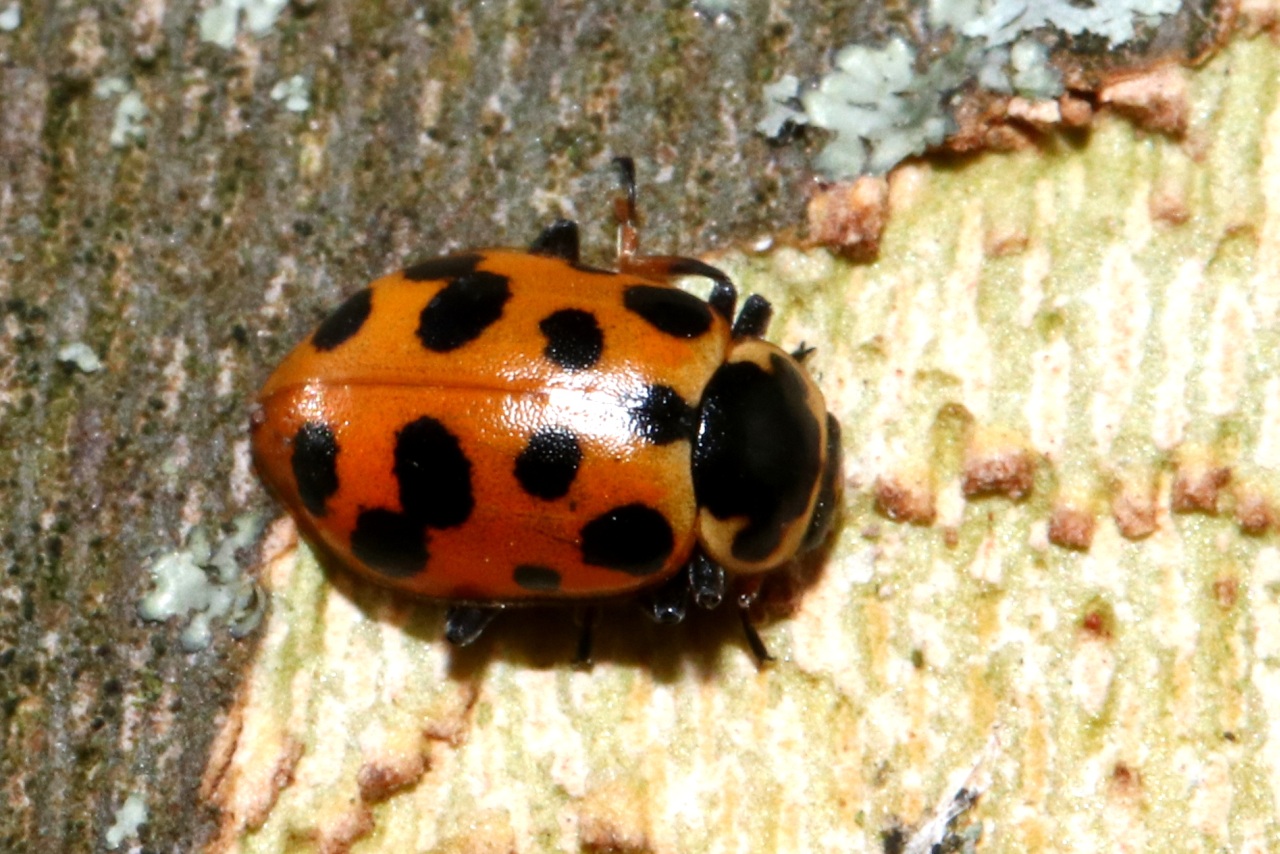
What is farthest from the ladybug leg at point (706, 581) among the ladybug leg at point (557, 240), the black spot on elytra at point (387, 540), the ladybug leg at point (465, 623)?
the ladybug leg at point (557, 240)

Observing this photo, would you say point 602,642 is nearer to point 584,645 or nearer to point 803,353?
point 584,645

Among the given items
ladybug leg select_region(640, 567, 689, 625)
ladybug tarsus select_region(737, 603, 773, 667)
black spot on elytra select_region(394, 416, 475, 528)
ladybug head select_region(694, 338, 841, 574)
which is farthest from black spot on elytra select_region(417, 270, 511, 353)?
ladybug tarsus select_region(737, 603, 773, 667)

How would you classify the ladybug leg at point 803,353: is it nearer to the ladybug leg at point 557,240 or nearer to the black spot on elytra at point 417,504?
the ladybug leg at point 557,240

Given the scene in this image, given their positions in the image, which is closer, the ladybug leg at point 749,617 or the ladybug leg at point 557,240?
the ladybug leg at point 749,617

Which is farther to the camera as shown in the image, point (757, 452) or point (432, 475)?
point (757, 452)

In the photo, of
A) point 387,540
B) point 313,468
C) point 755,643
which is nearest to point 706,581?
point 755,643

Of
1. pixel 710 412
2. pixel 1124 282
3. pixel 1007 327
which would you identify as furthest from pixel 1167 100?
pixel 710 412
